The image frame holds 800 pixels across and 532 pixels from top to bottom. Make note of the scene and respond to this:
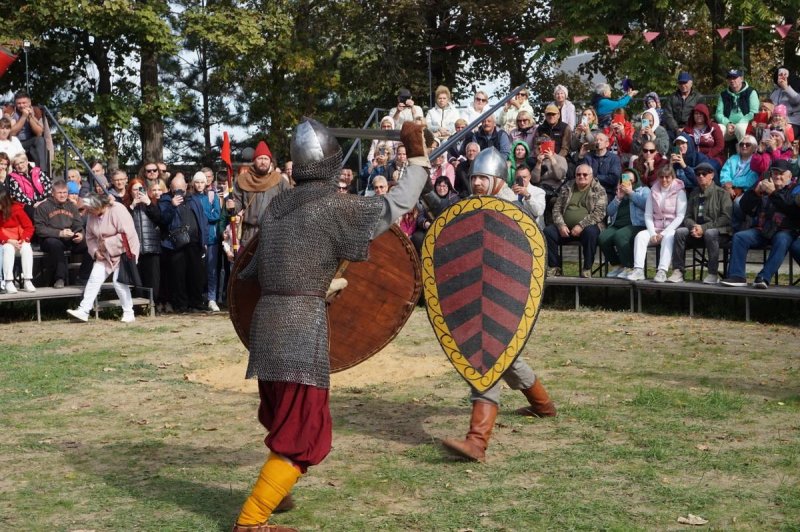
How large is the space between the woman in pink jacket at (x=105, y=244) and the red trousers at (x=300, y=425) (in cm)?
742

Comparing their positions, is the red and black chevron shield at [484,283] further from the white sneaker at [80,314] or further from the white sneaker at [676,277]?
the white sneaker at [80,314]

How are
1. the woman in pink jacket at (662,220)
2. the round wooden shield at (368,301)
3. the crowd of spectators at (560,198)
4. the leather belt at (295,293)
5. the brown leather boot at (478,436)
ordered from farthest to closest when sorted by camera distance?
the woman in pink jacket at (662,220) < the crowd of spectators at (560,198) < the brown leather boot at (478,436) < the round wooden shield at (368,301) < the leather belt at (295,293)

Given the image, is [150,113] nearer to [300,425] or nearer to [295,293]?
[295,293]

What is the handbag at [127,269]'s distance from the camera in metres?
11.8

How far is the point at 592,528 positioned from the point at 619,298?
7.72 m

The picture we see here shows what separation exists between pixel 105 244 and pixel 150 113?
9.49 metres

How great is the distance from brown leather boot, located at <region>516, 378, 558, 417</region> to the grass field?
10 centimetres

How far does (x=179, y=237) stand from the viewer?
40.5ft

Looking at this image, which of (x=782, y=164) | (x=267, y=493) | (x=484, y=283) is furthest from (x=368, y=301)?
(x=782, y=164)

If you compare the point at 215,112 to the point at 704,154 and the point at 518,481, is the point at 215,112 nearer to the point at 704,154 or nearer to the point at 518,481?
the point at 704,154

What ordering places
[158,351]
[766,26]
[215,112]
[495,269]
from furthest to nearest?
[215,112] → [766,26] → [158,351] → [495,269]

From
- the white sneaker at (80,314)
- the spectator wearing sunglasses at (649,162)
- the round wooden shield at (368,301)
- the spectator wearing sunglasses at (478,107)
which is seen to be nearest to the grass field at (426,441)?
the round wooden shield at (368,301)

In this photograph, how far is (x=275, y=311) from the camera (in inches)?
185

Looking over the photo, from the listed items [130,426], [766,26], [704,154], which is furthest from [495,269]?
[766,26]
